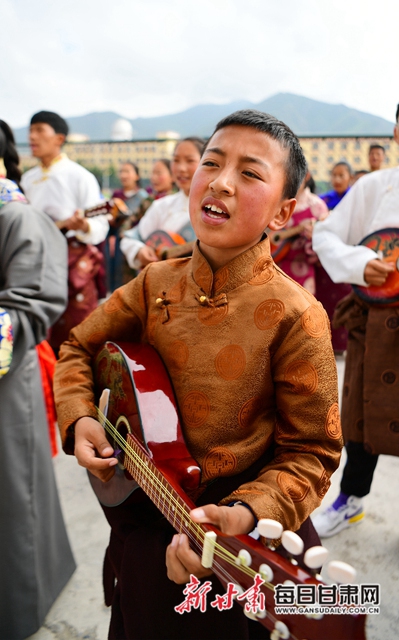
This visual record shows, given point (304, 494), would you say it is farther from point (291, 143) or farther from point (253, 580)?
point (291, 143)

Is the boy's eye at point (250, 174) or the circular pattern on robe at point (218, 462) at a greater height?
the boy's eye at point (250, 174)

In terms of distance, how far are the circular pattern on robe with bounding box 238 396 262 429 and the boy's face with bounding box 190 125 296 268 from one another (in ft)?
1.01

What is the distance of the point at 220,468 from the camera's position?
97cm

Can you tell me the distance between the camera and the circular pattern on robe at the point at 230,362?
963 mm

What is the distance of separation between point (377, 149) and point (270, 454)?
6.03 metres

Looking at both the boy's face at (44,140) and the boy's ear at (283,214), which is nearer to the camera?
the boy's ear at (283,214)

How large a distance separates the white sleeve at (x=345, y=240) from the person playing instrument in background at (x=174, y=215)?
996mm

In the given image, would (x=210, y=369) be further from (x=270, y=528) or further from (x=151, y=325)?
(x=270, y=528)

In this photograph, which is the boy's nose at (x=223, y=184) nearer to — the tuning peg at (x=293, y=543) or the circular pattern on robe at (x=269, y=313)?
the circular pattern on robe at (x=269, y=313)

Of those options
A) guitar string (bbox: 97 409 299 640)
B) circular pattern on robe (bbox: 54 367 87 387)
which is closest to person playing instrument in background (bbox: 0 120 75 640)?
circular pattern on robe (bbox: 54 367 87 387)

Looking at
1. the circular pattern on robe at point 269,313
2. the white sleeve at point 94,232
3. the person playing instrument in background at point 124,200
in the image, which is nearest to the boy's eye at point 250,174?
the circular pattern on robe at point 269,313

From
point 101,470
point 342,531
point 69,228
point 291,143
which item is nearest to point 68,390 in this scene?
point 101,470

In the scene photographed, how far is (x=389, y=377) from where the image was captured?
75.8 inches

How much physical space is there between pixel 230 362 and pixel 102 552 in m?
1.64
